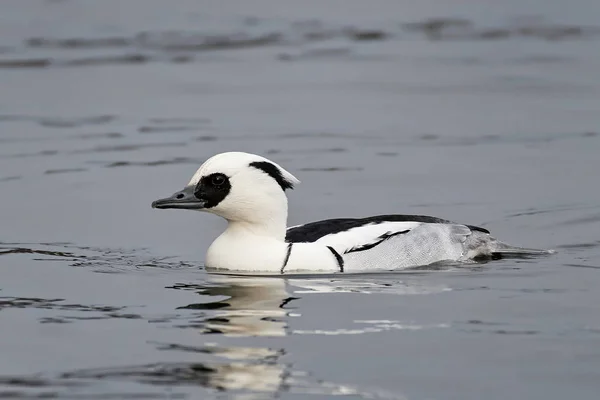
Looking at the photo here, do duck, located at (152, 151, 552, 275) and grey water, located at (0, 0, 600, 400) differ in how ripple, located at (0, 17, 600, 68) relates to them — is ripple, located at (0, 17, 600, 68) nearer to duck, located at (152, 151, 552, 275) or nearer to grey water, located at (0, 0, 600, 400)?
grey water, located at (0, 0, 600, 400)

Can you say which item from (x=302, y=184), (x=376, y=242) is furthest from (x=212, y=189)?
(x=302, y=184)

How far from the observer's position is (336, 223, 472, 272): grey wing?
1203cm

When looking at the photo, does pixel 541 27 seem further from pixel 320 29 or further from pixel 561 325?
pixel 561 325

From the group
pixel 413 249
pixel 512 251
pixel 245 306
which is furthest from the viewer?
pixel 512 251

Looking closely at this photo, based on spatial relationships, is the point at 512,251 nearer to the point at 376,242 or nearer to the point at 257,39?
the point at 376,242

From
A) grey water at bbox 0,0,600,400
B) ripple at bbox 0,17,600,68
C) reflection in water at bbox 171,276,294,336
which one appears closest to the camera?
grey water at bbox 0,0,600,400

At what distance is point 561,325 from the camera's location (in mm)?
9977

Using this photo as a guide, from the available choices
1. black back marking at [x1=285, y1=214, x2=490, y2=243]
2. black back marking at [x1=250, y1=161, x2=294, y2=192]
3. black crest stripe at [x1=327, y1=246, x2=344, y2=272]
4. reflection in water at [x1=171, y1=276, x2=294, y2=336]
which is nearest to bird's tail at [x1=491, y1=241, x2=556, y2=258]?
black back marking at [x1=285, y1=214, x2=490, y2=243]

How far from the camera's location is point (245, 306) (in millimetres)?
10828

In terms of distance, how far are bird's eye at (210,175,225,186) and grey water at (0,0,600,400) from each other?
795 mm

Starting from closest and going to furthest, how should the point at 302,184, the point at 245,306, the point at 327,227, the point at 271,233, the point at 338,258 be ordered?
1. the point at 245,306
2. the point at 338,258
3. the point at 271,233
4. the point at 327,227
5. the point at 302,184

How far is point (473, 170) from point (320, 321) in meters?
7.46

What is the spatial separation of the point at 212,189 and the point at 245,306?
1374mm

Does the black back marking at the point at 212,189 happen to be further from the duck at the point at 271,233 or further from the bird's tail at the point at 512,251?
the bird's tail at the point at 512,251
